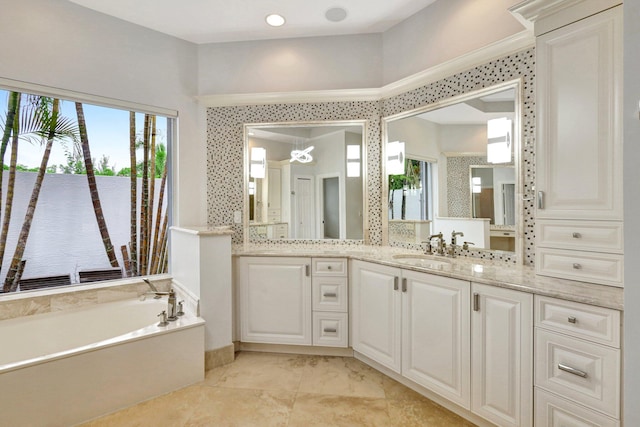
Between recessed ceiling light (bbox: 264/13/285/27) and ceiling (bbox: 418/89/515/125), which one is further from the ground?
recessed ceiling light (bbox: 264/13/285/27)

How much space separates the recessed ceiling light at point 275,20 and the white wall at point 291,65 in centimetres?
23

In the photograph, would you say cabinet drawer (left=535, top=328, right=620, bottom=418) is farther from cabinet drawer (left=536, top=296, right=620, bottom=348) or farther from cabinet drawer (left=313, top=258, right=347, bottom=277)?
cabinet drawer (left=313, top=258, right=347, bottom=277)

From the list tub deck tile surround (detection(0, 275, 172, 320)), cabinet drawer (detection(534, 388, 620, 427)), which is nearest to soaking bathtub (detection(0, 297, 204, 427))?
tub deck tile surround (detection(0, 275, 172, 320))

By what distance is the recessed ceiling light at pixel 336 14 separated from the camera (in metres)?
2.66

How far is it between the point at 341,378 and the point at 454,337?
3.03ft

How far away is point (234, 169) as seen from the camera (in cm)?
314

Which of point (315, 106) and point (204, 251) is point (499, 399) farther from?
point (315, 106)

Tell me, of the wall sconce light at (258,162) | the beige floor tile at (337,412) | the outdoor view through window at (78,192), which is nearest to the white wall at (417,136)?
the wall sconce light at (258,162)

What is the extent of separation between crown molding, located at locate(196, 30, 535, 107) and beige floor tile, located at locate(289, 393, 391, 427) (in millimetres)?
2398

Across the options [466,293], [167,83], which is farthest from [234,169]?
[466,293]

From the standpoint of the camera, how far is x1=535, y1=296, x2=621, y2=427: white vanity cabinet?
1.25 m

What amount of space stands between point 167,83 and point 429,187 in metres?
2.57

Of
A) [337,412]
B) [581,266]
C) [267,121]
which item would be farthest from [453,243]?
[267,121]

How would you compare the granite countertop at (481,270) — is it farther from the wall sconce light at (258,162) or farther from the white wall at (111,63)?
the white wall at (111,63)
